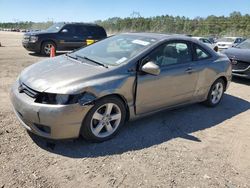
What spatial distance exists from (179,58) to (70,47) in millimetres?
9929

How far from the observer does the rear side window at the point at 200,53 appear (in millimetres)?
5488

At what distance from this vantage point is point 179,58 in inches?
203

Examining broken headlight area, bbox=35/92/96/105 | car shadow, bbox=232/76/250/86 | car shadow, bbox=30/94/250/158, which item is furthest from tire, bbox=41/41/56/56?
broken headlight area, bbox=35/92/96/105

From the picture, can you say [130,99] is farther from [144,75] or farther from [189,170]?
[189,170]

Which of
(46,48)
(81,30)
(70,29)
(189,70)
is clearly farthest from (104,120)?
(81,30)

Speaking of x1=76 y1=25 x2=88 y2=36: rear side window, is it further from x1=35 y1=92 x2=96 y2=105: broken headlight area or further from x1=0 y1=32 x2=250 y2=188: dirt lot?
x1=35 y1=92 x2=96 y2=105: broken headlight area

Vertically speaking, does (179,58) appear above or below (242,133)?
above

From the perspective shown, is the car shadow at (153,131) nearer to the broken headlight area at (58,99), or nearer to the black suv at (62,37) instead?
the broken headlight area at (58,99)

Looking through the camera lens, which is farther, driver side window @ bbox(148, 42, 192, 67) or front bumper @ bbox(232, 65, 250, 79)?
front bumper @ bbox(232, 65, 250, 79)

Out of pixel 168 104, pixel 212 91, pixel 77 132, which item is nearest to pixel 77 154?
pixel 77 132

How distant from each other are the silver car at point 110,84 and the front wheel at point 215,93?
0.24 m

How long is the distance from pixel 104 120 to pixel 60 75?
2.90ft

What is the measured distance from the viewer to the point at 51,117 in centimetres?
357

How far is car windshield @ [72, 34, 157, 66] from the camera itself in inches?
178
